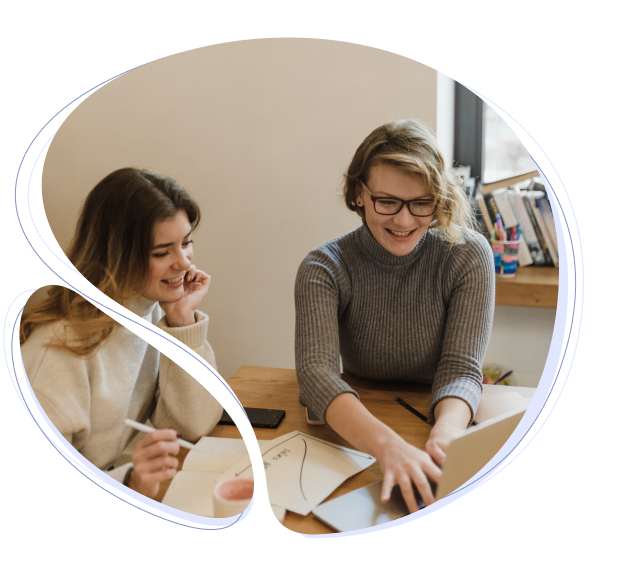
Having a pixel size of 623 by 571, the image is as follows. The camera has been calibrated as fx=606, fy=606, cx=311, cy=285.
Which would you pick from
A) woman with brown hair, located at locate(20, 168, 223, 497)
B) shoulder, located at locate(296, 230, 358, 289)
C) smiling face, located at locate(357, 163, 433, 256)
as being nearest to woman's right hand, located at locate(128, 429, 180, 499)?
woman with brown hair, located at locate(20, 168, 223, 497)

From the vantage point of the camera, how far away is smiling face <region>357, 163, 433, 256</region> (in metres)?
0.68

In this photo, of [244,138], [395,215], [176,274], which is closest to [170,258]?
[176,274]

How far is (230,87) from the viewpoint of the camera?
0.72 metres

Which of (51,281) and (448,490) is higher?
(51,281)

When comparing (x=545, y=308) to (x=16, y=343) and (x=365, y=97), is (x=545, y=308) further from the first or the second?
(x=16, y=343)

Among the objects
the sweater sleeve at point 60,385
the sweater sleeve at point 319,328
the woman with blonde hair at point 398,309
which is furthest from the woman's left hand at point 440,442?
the sweater sleeve at point 60,385

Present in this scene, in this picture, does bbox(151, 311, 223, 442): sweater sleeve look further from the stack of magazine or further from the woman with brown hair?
the stack of magazine

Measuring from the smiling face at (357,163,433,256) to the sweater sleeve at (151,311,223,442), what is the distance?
233mm

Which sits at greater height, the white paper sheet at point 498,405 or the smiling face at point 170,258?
the smiling face at point 170,258

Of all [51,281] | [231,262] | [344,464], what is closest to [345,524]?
[344,464]

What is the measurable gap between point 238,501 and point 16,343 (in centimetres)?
35

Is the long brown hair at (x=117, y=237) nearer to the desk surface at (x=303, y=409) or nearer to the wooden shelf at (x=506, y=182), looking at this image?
the desk surface at (x=303, y=409)

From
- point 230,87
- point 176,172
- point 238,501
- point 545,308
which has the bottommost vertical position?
point 238,501

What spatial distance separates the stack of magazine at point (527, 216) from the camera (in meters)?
0.73
